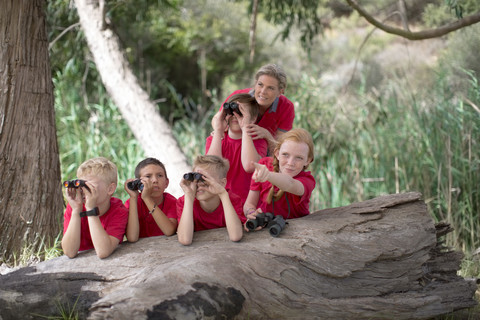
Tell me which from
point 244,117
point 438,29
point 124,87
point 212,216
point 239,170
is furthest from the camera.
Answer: point 124,87

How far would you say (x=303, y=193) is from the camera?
3.00 metres

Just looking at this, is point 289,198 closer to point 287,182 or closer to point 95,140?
point 287,182

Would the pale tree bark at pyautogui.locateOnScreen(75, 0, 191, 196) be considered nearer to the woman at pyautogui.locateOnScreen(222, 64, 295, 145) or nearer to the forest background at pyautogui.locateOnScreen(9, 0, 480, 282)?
the forest background at pyautogui.locateOnScreen(9, 0, 480, 282)

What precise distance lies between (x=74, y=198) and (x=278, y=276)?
1.19 meters

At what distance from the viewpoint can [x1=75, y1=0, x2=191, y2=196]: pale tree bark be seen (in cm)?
549

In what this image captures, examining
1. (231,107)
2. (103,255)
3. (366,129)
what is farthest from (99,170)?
(366,129)

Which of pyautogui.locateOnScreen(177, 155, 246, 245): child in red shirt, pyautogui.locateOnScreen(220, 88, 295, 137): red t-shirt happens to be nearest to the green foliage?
pyautogui.locateOnScreen(220, 88, 295, 137): red t-shirt

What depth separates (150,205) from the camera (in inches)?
118

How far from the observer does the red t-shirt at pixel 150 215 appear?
3188 mm

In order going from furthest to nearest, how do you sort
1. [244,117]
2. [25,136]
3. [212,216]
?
[25,136] → [244,117] → [212,216]

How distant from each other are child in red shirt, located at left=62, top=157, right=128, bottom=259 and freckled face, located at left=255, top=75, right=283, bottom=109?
1.12 meters

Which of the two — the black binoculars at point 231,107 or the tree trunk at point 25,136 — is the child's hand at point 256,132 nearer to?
the black binoculars at point 231,107

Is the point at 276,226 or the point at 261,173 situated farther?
the point at 276,226

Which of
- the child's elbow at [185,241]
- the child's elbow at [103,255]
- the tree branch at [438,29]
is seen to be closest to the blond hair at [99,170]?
the child's elbow at [103,255]
